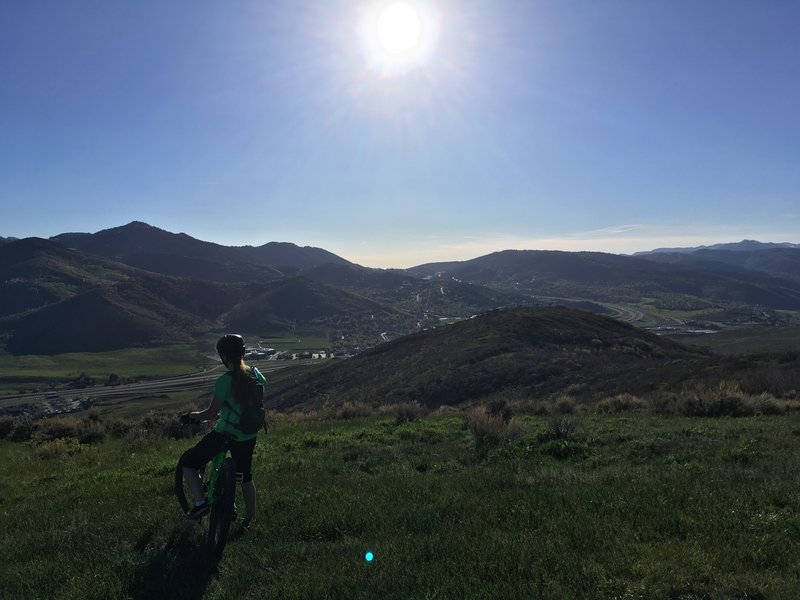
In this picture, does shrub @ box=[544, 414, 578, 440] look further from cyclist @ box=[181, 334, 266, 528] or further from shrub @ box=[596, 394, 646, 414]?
cyclist @ box=[181, 334, 266, 528]

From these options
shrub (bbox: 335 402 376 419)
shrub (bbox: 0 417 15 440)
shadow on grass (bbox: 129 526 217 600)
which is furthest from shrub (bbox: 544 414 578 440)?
shrub (bbox: 0 417 15 440)

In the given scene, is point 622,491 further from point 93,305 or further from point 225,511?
point 93,305

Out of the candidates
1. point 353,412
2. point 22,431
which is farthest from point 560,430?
point 22,431

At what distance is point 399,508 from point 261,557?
1986mm

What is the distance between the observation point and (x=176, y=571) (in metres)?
5.22

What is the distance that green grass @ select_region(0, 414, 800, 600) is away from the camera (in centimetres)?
457

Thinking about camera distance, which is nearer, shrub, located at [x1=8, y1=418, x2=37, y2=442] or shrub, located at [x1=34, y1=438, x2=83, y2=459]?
shrub, located at [x1=34, y1=438, x2=83, y2=459]

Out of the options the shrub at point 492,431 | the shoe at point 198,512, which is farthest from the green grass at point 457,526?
the shrub at point 492,431

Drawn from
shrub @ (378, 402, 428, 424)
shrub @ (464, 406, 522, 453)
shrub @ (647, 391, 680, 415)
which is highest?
shrub @ (464, 406, 522, 453)

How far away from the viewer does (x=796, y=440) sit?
9125 millimetres

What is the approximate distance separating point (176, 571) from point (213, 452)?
1.31m

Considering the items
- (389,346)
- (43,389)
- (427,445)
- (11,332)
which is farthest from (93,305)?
(427,445)

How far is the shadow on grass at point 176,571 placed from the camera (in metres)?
4.85

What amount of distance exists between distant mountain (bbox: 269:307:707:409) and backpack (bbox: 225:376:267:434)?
21.8 m
